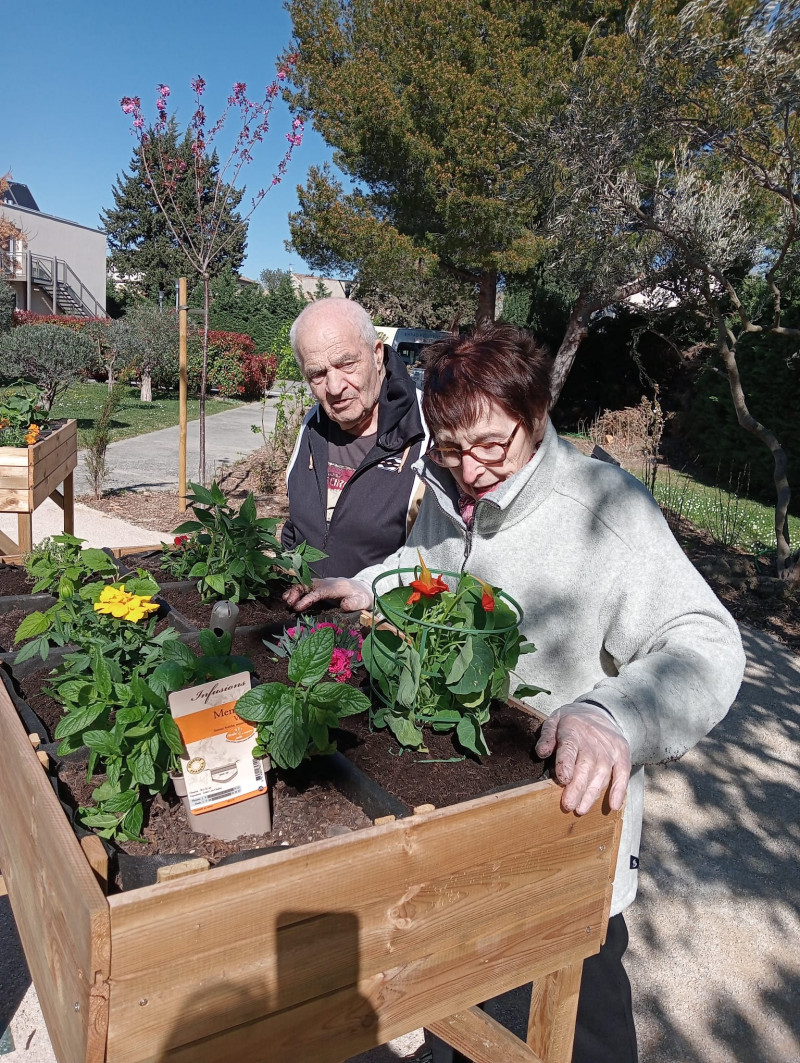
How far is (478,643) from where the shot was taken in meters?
1.19

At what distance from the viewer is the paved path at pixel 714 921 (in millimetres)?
2234

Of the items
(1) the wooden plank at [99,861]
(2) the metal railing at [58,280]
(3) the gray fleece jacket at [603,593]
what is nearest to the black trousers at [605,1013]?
(3) the gray fleece jacket at [603,593]

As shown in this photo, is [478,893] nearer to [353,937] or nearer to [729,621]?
[353,937]

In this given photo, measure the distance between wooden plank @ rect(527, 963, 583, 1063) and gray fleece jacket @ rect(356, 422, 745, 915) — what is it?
0.20m

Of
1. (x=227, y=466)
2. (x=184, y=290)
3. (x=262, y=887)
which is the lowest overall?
(x=227, y=466)

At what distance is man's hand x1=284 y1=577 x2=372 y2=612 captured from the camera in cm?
192

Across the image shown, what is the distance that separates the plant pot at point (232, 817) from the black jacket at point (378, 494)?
1.32 metres

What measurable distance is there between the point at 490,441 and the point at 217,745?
70 cm

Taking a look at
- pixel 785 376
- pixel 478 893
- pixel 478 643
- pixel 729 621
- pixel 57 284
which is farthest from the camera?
pixel 57 284

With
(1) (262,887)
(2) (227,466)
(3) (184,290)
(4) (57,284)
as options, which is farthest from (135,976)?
(4) (57,284)

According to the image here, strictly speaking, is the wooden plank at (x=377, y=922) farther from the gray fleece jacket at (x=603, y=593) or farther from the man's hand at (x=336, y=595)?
the man's hand at (x=336, y=595)

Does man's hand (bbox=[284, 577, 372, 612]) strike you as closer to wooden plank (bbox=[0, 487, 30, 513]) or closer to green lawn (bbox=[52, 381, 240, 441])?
wooden plank (bbox=[0, 487, 30, 513])

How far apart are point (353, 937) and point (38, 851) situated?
1.48ft

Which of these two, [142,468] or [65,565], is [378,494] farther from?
[142,468]
